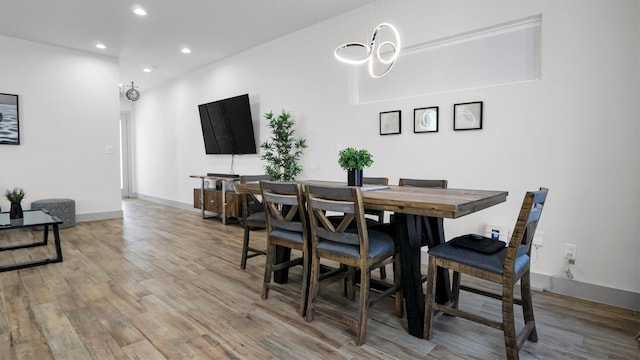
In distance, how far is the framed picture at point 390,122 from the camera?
369 centimetres

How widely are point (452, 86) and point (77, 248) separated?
15.1 ft

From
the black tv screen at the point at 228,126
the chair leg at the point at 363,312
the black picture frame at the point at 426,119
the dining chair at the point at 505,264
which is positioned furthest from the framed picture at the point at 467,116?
the black tv screen at the point at 228,126

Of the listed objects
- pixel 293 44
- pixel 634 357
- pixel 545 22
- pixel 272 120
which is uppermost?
pixel 293 44

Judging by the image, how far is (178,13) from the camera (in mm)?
4176

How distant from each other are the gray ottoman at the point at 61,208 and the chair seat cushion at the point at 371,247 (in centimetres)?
495

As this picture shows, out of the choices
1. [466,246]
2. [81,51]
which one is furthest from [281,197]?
[81,51]

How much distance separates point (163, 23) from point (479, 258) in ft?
15.3

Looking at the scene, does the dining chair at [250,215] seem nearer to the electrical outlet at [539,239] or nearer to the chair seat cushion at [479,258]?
the chair seat cushion at [479,258]

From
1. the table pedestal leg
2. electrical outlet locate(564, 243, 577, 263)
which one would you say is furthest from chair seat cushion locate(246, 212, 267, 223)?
electrical outlet locate(564, 243, 577, 263)

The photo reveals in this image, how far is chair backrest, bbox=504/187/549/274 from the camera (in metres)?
1.63

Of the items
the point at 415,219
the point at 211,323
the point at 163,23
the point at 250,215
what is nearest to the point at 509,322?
the point at 415,219

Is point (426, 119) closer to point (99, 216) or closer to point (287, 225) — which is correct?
point (287, 225)

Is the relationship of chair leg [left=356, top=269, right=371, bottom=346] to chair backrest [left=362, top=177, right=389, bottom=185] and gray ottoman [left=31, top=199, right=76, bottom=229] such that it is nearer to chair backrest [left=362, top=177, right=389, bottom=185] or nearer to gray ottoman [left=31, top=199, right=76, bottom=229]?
chair backrest [left=362, top=177, right=389, bottom=185]

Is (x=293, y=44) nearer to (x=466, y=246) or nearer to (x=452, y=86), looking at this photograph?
(x=452, y=86)
